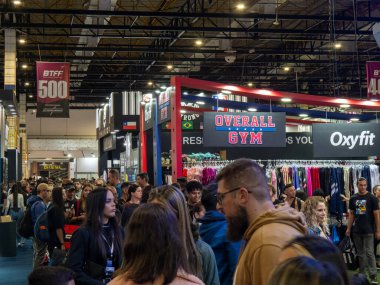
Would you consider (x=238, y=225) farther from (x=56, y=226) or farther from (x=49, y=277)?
(x=56, y=226)

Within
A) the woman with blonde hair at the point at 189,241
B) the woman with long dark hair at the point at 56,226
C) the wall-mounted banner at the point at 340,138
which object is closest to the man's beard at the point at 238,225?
the woman with blonde hair at the point at 189,241

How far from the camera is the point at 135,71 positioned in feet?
98.6

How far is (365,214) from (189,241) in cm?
671

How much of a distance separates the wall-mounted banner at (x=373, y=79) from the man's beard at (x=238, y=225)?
16300mm

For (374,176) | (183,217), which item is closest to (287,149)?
(374,176)

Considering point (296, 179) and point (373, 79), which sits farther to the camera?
point (373, 79)

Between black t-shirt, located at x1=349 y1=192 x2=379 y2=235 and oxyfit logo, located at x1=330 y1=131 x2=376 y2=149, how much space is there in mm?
1890

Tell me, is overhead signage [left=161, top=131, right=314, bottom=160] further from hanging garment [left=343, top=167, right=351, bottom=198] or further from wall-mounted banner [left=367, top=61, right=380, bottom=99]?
hanging garment [left=343, top=167, right=351, bottom=198]

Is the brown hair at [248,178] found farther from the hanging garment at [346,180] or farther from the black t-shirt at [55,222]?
the hanging garment at [346,180]

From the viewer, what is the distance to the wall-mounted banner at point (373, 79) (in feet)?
59.1

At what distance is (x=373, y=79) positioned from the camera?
1827 centimetres

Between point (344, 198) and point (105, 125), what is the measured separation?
14.5 meters

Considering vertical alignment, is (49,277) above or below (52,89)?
below

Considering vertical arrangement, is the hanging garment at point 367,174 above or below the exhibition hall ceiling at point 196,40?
below
